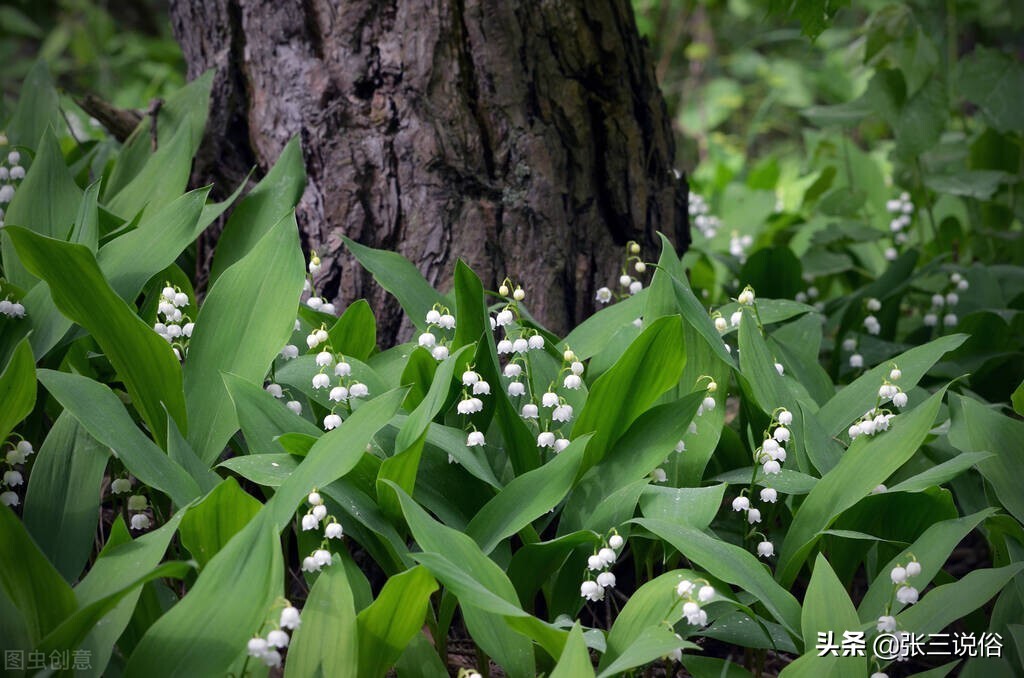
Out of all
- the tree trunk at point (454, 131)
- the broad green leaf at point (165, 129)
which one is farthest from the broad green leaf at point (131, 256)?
the broad green leaf at point (165, 129)

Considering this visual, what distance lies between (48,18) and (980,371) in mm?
7979

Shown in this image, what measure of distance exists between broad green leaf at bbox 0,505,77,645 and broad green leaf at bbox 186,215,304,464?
40cm

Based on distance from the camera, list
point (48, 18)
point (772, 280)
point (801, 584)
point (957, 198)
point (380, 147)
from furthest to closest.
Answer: point (48, 18), point (957, 198), point (772, 280), point (380, 147), point (801, 584)

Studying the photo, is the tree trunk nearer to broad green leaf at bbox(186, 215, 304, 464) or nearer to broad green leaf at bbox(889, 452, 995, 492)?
broad green leaf at bbox(186, 215, 304, 464)

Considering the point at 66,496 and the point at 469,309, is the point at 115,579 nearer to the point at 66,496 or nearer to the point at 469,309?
the point at 66,496

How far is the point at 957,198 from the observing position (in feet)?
12.8

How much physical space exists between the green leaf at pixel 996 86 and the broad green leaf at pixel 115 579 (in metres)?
2.74

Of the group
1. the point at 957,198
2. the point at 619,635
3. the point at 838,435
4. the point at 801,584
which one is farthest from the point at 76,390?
the point at 957,198

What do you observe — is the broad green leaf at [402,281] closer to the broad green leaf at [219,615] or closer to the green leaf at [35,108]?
the broad green leaf at [219,615]

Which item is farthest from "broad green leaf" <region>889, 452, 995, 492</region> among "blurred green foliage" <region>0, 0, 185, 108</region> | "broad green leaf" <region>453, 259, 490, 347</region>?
"blurred green foliage" <region>0, 0, 185, 108</region>

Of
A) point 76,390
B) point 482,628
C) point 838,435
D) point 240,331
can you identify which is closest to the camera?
point 482,628

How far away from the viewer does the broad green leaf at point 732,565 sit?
4.81 feet

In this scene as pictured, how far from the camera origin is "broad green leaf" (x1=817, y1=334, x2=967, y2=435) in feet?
6.15

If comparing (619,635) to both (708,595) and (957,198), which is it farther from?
(957,198)
